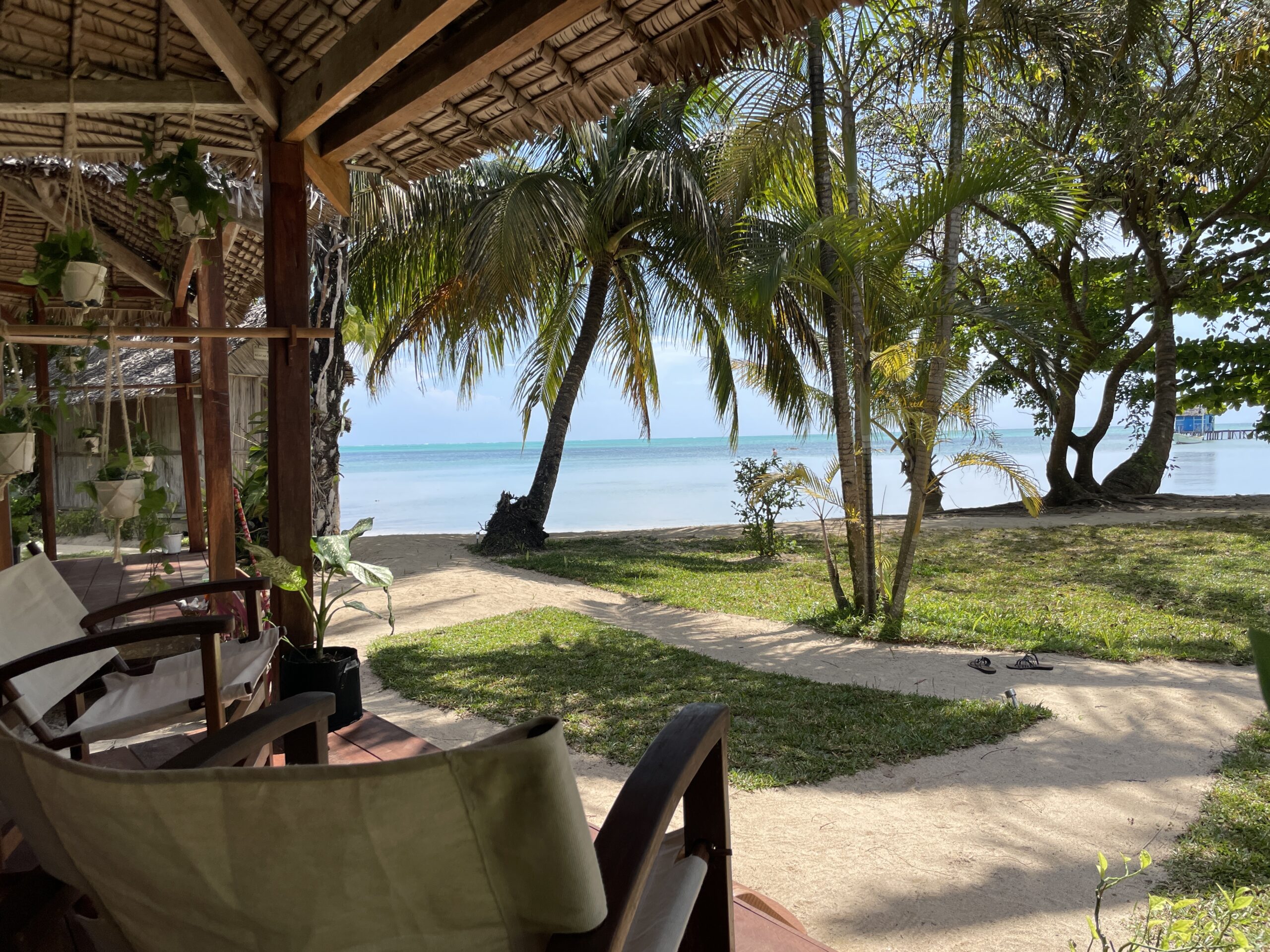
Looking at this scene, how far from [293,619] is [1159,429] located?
1255cm

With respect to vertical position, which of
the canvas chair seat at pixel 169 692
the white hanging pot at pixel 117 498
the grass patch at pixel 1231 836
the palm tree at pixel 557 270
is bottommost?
the grass patch at pixel 1231 836

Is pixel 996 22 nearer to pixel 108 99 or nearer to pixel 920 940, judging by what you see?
pixel 108 99

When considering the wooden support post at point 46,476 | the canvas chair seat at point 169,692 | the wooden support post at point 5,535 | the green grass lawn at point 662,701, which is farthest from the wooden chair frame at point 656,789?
the wooden support post at point 46,476

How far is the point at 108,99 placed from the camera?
2773mm

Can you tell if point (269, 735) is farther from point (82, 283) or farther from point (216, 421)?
point (216, 421)

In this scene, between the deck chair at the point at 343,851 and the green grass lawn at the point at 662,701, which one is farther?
the green grass lawn at the point at 662,701

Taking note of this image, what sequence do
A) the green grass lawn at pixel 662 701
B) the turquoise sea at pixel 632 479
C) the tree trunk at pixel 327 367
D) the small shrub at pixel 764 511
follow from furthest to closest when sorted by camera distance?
the turquoise sea at pixel 632 479
the small shrub at pixel 764 511
the tree trunk at pixel 327 367
the green grass lawn at pixel 662 701

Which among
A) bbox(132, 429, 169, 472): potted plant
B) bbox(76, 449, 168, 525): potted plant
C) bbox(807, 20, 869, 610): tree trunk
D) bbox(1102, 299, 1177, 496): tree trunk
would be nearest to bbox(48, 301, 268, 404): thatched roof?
bbox(807, 20, 869, 610): tree trunk

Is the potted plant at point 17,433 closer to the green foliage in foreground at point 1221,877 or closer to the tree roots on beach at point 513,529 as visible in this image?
the green foliage in foreground at point 1221,877

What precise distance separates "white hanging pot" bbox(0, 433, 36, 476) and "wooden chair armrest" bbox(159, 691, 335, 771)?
169 cm

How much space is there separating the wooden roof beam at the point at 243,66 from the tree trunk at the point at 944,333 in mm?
3826

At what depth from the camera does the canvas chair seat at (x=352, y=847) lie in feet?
2.54

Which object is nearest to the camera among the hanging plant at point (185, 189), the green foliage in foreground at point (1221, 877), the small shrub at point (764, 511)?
the green foliage in foreground at point (1221, 877)

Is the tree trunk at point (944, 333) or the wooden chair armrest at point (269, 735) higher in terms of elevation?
the tree trunk at point (944, 333)
